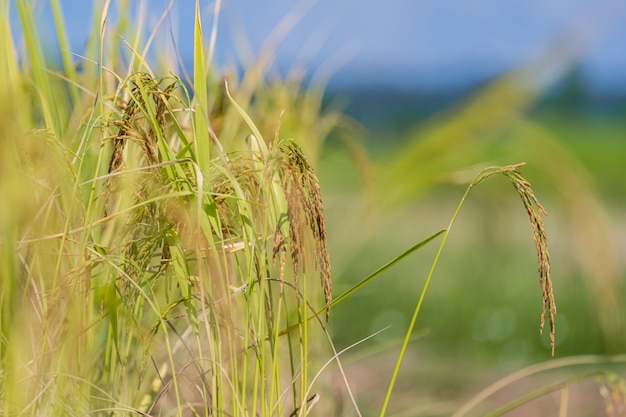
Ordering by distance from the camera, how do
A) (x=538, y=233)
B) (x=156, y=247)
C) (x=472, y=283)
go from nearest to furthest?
(x=538, y=233) → (x=156, y=247) → (x=472, y=283)

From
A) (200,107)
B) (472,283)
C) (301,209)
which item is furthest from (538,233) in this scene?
(472,283)

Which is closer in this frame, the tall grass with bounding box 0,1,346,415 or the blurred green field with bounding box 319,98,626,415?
the tall grass with bounding box 0,1,346,415

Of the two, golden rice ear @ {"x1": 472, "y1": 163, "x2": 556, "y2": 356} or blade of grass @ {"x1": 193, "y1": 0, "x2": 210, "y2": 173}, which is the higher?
blade of grass @ {"x1": 193, "y1": 0, "x2": 210, "y2": 173}

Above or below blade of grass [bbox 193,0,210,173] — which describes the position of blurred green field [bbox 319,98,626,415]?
below

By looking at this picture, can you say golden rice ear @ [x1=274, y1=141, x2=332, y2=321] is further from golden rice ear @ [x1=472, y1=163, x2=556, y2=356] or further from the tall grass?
golden rice ear @ [x1=472, y1=163, x2=556, y2=356]

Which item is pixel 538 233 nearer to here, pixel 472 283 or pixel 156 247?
pixel 156 247

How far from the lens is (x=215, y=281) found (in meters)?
0.69

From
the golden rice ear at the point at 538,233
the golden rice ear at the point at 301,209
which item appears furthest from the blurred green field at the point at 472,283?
the golden rice ear at the point at 301,209

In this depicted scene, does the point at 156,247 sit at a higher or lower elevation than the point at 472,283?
higher

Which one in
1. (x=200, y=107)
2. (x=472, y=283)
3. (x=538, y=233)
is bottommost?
(x=472, y=283)

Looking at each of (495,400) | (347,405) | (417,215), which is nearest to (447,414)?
(495,400)

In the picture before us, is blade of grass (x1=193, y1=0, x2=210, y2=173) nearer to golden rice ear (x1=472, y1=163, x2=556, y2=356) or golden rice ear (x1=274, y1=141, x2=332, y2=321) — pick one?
golden rice ear (x1=274, y1=141, x2=332, y2=321)

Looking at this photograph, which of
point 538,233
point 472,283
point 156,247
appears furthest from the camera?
point 472,283

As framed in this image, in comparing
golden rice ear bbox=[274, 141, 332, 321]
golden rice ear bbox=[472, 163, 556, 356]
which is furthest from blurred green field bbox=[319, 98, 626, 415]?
golden rice ear bbox=[274, 141, 332, 321]
